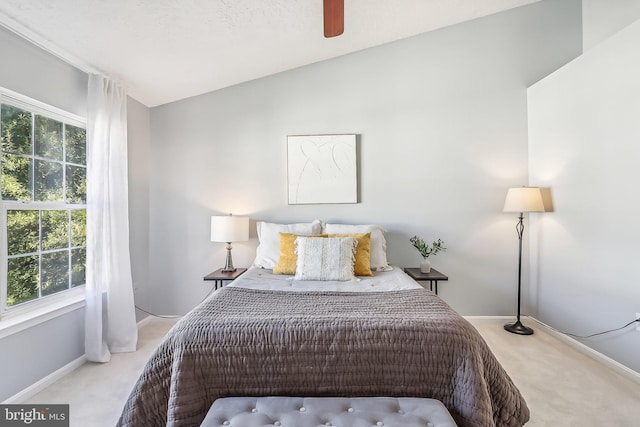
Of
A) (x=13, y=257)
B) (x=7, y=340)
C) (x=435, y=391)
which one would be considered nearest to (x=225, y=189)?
(x=13, y=257)

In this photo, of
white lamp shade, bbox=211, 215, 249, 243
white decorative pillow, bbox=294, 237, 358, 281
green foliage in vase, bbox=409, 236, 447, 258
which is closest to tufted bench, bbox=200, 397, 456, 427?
white decorative pillow, bbox=294, 237, 358, 281

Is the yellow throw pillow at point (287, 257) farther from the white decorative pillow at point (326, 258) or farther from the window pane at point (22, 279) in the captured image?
the window pane at point (22, 279)

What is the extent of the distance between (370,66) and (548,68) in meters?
1.83

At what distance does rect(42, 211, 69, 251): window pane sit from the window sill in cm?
42

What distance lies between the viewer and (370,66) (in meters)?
3.15

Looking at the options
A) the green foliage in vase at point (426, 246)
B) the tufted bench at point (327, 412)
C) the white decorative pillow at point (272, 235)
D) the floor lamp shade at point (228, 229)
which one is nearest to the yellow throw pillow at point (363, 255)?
the white decorative pillow at point (272, 235)

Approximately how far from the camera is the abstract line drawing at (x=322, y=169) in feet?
10.3

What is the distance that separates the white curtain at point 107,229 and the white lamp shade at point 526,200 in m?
3.56

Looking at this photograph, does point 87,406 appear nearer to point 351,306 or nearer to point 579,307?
point 351,306

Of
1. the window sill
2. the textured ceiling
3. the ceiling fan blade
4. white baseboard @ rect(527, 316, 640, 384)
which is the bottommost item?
white baseboard @ rect(527, 316, 640, 384)

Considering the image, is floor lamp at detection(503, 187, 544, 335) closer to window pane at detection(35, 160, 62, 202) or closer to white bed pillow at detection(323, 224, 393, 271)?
white bed pillow at detection(323, 224, 393, 271)

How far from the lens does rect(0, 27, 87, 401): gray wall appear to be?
71.7 inches

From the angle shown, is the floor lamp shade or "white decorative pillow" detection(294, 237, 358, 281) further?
the floor lamp shade

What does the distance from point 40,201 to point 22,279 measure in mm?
550
